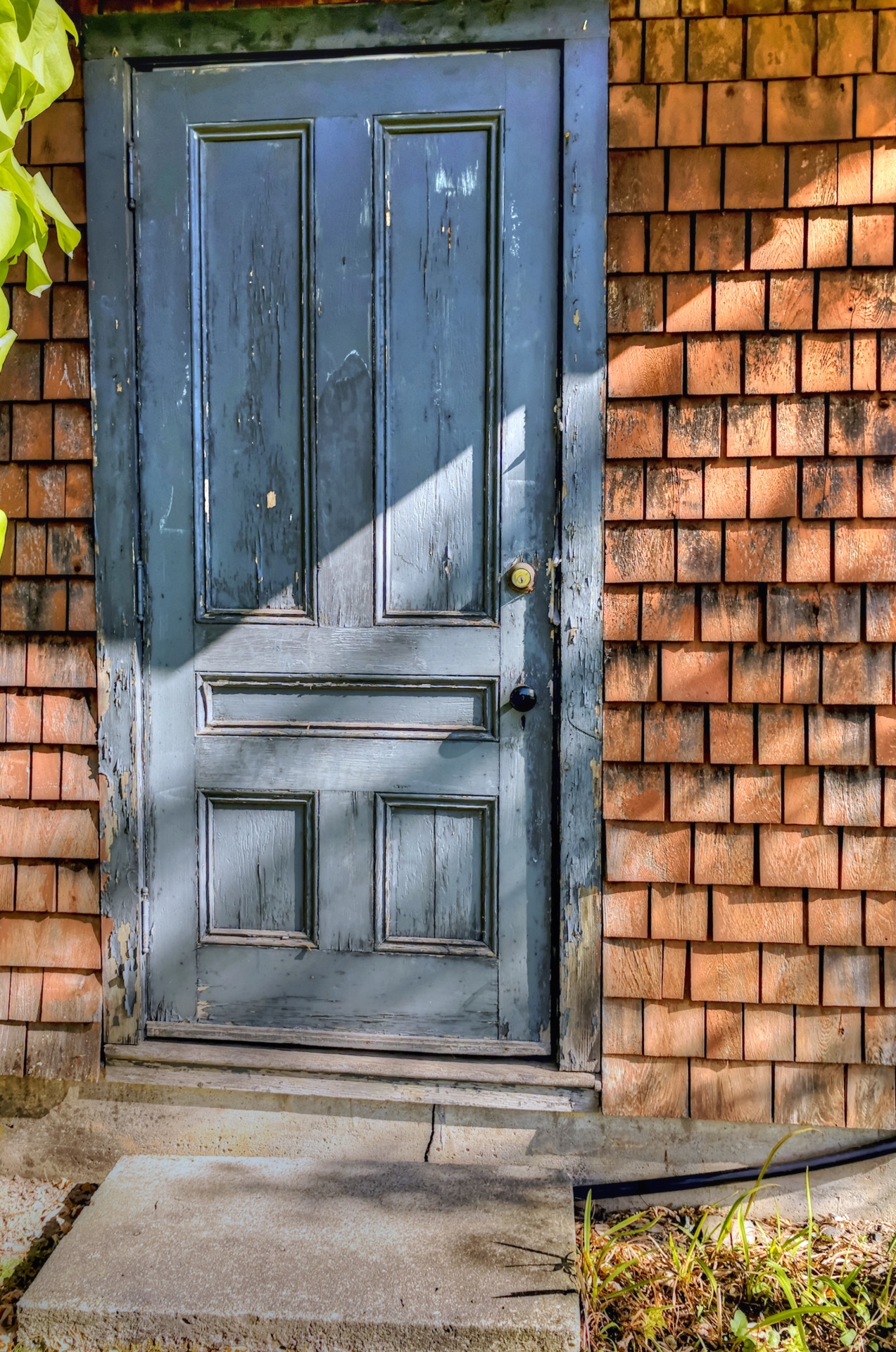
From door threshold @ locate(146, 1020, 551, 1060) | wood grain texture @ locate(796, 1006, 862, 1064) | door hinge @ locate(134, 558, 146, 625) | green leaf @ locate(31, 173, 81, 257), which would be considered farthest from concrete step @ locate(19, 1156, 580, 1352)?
green leaf @ locate(31, 173, 81, 257)

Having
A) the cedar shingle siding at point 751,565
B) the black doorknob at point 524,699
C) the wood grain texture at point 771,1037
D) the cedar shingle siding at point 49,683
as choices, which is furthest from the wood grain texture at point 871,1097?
the cedar shingle siding at point 49,683

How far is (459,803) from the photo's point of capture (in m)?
2.07

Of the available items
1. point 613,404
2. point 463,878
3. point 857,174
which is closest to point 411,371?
point 613,404

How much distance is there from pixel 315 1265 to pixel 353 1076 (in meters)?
0.43

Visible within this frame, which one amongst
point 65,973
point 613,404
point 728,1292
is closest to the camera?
point 728,1292

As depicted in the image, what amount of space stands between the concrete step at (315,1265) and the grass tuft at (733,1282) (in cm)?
15

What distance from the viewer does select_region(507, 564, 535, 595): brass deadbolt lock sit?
2.00 meters

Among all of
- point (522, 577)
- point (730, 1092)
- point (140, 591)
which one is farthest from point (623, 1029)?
point (140, 591)

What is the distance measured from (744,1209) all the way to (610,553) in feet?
5.12

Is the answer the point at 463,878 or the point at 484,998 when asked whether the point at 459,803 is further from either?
the point at 484,998

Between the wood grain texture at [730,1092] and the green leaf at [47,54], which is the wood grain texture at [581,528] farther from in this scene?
the green leaf at [47,54]

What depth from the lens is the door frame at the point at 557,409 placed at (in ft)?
6.32

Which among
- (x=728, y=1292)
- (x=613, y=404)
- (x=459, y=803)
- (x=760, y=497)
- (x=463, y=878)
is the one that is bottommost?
(x=728, y=1292)

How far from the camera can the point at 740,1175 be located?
2.01m
